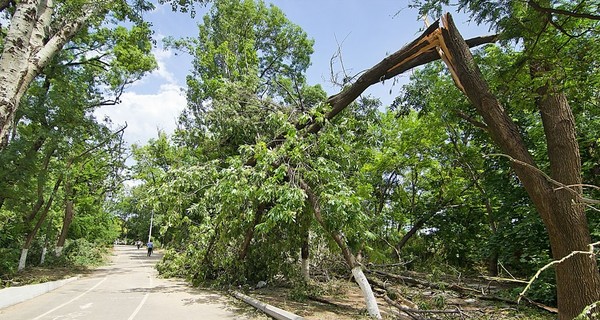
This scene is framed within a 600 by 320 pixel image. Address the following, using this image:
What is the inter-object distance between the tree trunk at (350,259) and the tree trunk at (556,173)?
3.60 meters

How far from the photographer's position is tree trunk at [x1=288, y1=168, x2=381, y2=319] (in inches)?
305

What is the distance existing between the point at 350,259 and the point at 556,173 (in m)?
4.61

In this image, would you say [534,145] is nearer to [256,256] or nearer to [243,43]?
[256,256]

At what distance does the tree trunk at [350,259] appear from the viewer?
25.4 ft

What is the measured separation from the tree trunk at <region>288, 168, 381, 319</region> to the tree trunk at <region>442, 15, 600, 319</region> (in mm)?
3601

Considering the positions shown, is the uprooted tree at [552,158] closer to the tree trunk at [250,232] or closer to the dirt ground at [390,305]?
the dirt ground at [390,305]

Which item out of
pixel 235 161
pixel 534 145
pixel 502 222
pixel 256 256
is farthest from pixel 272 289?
pixel 534 145

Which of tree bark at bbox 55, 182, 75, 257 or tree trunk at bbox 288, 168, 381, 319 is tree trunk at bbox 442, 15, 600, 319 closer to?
tree trunk at bbox 288, 168, 381, 319

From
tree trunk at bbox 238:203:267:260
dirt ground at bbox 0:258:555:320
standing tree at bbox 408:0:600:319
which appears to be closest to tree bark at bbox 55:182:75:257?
tree trunk at bbox 238:203:267:260

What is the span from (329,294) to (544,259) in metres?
6.26

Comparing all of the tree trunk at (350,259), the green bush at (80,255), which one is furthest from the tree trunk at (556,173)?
the green bush at (80,255)

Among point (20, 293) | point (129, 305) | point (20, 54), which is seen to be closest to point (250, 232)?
point (129, 305)

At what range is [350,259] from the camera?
841cm

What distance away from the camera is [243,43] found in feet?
74.1
